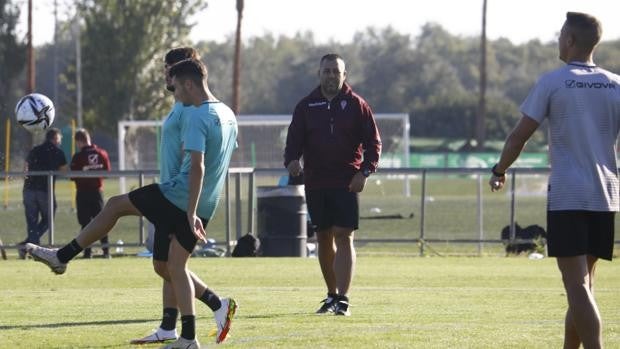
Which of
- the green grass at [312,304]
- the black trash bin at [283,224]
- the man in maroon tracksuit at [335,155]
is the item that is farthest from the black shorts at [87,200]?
the man in maroon tracksuit at [335,155]

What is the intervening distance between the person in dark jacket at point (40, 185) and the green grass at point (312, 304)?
200cm

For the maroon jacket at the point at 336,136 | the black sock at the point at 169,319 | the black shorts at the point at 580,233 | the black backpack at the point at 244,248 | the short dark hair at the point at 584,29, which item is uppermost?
the short dark hair at the point at 584,29

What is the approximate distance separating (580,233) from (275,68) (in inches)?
5089

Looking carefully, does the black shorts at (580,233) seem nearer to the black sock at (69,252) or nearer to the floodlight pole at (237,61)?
the black sock at (69,252)

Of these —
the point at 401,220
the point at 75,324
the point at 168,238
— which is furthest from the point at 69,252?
the point at 401,220

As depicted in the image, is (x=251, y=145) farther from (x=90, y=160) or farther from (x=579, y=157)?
(x=579, y=157)

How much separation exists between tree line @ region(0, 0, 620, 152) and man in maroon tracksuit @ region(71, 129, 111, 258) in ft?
94.3

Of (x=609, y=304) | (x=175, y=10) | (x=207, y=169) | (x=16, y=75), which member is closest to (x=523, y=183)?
(x=175, y=10)

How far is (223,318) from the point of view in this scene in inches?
343

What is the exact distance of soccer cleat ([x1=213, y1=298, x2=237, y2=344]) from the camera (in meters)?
8.67

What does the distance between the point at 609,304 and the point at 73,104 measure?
5565 centimetres

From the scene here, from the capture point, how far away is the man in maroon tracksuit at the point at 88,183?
67.0 ft

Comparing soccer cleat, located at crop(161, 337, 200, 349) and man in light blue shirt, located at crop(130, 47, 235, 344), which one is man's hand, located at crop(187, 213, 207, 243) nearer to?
man in light blue shirt, located at crop(130, 47, 235, 344)

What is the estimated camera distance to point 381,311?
10.9 metres
